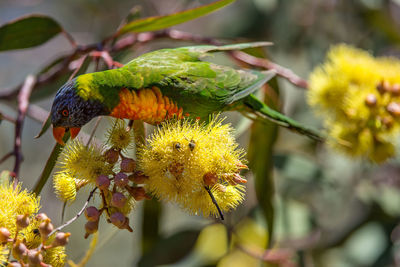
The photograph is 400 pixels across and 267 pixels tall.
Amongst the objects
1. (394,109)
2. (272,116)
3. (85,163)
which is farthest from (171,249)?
(394,109)

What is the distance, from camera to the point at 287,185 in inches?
86.6

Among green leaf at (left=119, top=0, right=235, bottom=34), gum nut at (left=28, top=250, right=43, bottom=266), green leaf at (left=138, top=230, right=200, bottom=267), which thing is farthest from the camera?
green leaf at (left=138, top=230, right=200, bottom=267)

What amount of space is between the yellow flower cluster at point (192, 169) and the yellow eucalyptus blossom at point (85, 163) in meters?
0.08

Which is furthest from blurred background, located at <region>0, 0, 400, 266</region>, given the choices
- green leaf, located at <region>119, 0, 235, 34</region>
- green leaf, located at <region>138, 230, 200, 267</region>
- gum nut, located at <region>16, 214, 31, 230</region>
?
gum nut, located at <region>16, 214, 31, 230</region>

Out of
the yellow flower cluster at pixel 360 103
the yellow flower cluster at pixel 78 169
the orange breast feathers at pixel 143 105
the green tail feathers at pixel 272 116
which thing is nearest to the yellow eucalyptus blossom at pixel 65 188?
the yellow flower cluster at pixel 78 169

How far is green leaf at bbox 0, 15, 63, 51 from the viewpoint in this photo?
4.34 feet

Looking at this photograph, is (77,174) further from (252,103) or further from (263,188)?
(263,188)

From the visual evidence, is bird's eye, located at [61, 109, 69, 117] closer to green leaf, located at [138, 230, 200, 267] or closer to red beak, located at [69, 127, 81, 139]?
red beak, located at [69, 127, 81, 139]

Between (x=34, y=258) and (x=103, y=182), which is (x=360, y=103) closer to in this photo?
(x=103, y=182)

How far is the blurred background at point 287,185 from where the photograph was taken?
1.57 m

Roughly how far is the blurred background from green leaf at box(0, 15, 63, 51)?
0.71 feet

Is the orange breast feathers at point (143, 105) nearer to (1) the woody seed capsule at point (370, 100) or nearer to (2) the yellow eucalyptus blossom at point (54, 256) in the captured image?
(2) the yellow eucalyptus blossom at point (54, 256)

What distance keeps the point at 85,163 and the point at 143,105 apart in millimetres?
212

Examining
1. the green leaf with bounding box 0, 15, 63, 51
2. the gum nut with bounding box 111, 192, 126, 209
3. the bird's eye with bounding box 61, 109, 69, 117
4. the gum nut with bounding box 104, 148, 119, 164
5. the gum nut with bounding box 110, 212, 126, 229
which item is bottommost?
the gum nut with bounding box 110, 212, 126, 229
